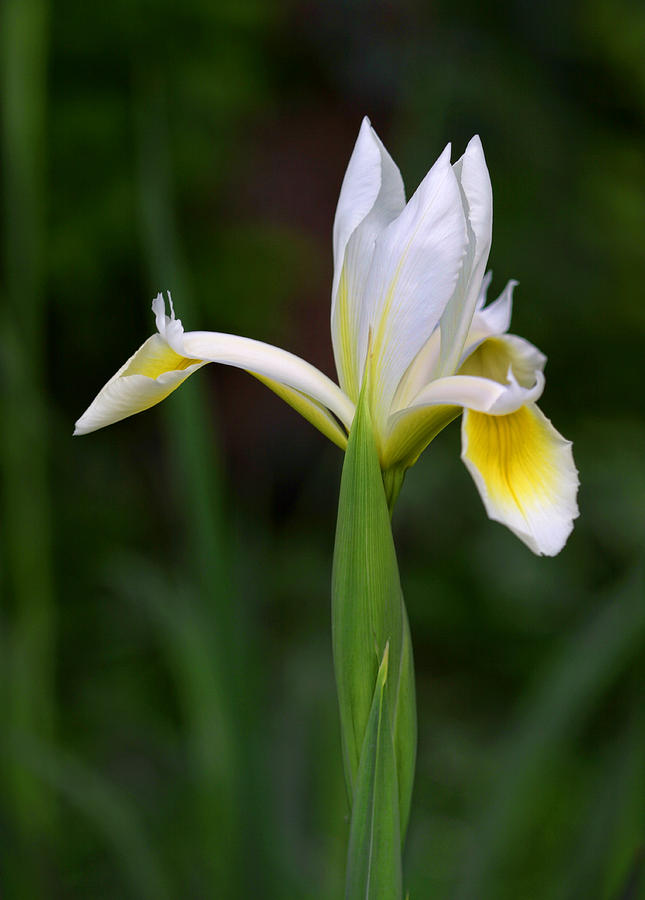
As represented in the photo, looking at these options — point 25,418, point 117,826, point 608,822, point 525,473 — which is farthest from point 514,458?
point 25,418

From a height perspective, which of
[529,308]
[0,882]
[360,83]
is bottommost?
[0,882]

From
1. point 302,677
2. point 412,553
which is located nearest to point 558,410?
point 412,553

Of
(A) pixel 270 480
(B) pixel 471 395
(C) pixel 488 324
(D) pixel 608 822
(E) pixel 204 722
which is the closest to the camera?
(B) pixel 471 395

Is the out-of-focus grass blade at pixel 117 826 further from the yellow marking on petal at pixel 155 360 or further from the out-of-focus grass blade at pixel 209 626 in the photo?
the yellow marking on petal at pixel 155 360

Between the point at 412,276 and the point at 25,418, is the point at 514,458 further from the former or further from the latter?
the point at 25,418

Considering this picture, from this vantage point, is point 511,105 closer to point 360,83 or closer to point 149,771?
point 360,83

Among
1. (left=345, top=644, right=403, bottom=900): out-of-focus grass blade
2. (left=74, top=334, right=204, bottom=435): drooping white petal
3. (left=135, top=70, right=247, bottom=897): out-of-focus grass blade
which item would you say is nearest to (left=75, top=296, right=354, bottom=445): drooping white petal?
(left=74, top=334, right=204, bottom=435): drooping white petal

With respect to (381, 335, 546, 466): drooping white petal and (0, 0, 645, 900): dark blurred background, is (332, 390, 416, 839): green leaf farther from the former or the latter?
(0, 0, 645, 900): dark blurred background
